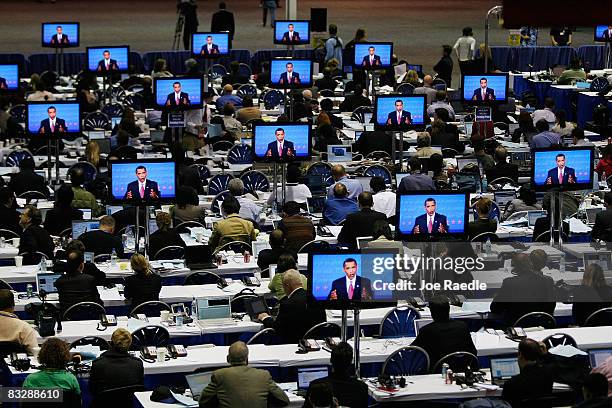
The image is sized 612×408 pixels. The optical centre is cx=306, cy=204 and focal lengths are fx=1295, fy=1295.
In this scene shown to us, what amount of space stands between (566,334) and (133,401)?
4.14 m

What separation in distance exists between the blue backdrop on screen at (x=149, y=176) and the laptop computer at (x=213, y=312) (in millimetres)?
2661

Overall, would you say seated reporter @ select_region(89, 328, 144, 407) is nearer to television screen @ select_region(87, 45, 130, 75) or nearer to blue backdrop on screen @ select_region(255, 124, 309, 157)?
blue backdrop on screen @ select_region(255, 124, 309, 157)

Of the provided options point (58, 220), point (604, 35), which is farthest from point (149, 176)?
point (604, 35)

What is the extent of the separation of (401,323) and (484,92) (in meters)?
11.4

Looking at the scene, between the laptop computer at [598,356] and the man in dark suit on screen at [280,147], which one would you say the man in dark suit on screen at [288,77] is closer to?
the man in dark suit on screen at [280,147]

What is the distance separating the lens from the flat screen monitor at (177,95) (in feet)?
76.6

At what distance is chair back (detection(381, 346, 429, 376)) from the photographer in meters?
11.8

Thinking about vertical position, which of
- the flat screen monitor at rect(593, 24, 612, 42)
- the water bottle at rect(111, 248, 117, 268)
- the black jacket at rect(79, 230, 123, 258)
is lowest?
the water bottle at rect(111, 248, 117, 268)

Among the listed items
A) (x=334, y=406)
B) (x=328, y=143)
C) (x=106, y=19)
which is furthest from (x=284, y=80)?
(x=106, y=19)

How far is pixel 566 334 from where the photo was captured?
12.3 metres

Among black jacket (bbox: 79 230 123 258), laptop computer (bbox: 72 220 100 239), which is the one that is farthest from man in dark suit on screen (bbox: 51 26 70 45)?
black jacket (bbox: 79 230 123 258)

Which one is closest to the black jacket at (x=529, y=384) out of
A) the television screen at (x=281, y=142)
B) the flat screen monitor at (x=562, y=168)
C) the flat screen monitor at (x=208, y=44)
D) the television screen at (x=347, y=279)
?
the television screen at (x=347, y=279)

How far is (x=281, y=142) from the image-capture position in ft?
61.2

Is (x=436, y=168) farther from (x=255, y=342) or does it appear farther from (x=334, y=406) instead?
(x=334, y=406)
